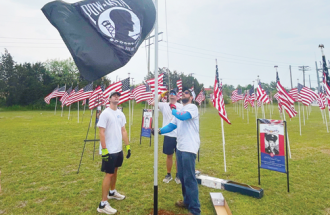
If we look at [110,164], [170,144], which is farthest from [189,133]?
[110,164]

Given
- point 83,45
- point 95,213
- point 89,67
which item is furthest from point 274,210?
point 83,45

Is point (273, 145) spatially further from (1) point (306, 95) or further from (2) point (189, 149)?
(1) point (306, 95)

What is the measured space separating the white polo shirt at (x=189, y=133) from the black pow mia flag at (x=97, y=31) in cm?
148

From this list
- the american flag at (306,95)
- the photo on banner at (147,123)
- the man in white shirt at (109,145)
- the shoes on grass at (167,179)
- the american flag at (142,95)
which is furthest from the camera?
the american flag at (306,95)

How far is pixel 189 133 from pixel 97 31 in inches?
89.7

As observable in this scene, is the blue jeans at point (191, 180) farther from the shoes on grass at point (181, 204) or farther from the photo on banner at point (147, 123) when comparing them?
the photo on banner at point (147, 123)

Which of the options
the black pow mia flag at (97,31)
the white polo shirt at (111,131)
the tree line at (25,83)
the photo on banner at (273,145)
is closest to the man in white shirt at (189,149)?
the white polo shirt at (111,131)

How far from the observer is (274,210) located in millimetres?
3928

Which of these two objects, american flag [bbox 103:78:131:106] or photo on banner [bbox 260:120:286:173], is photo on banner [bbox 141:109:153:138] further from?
photo on banner [bbox 260:120:286:173]

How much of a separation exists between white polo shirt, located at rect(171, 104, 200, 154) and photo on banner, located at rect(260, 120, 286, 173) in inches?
96.8

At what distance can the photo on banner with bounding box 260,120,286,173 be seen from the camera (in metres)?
4.81

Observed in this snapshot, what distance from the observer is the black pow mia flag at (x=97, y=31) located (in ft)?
8.64

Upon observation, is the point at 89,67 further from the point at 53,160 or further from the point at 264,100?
the point at 264,100

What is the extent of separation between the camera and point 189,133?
3.61m
